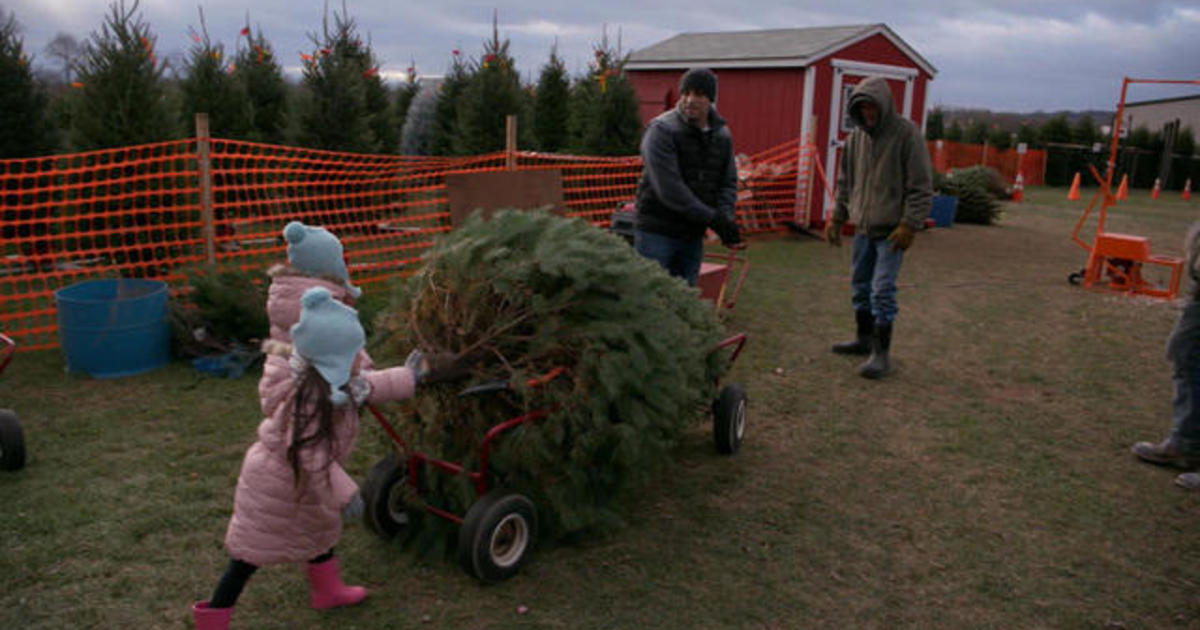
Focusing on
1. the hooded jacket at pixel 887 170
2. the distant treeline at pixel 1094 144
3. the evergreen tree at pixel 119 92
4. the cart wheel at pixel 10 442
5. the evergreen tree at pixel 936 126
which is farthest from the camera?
the evergreen tree at pixel 936 126

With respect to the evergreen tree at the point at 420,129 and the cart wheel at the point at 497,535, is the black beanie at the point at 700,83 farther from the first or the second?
the evergreen tree at the point at 420,129

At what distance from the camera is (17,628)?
2.72 m

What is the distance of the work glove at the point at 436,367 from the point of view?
281 cm

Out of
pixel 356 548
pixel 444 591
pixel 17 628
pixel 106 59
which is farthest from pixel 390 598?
→ pixel 106 59

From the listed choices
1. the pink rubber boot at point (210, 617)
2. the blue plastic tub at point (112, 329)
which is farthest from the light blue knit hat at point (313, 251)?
the blue plastic tub at point (112, 329)

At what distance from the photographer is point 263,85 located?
48.0 ft

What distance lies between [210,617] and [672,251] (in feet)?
11.0

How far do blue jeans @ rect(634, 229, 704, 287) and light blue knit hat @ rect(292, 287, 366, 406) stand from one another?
282cm

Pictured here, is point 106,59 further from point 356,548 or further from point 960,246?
point 960,246

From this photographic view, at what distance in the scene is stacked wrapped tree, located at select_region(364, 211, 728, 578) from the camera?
119 inches

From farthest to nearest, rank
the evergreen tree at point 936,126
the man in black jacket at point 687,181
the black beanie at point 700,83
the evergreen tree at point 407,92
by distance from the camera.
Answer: the evergreen tree at point 936,126 < the evergreen tree at point 407,92 < the man in black jacket at point 687,181 < the black beanie at point 700,83

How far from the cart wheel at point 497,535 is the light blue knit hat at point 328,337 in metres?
0.73

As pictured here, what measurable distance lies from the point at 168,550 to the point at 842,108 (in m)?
12.5

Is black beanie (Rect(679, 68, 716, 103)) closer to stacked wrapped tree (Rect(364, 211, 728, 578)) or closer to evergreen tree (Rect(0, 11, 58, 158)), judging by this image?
stacked wrapped tree (Rect(364, 211, 728, 578))
